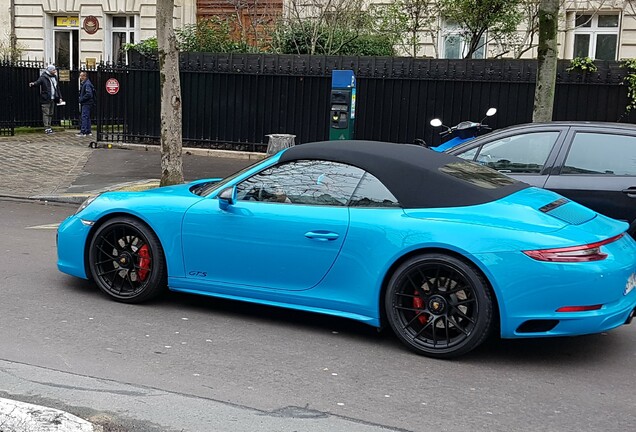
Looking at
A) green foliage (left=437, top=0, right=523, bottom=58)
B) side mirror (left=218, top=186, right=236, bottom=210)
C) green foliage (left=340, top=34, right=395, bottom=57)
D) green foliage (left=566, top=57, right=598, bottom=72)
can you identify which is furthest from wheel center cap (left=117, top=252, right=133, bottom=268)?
green foliage (left=340, top=34, right=395, bottom=57)

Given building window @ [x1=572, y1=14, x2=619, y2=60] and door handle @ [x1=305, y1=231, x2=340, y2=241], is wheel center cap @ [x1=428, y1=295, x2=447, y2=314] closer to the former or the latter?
door handle @ [x1=305, y1=231, x2=340, y2=241]

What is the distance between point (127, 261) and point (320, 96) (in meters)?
10.9

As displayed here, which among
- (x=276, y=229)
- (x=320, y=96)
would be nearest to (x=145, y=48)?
(x=320, y=96)

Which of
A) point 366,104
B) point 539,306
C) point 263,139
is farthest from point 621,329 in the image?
point 263,139

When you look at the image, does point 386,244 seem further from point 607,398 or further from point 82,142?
point 82,142

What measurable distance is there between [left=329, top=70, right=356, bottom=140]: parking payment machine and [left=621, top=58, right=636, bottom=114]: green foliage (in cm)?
520

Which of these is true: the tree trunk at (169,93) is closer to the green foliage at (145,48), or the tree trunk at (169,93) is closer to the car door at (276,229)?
the car door at (276,229)

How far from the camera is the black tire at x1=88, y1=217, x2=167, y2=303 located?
21.0 feet

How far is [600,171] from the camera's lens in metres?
7.52

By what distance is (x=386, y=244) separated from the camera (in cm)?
549

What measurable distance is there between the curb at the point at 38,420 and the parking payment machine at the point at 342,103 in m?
10.6

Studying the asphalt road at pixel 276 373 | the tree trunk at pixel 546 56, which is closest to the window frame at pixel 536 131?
the asphalt road at pixel 276 373

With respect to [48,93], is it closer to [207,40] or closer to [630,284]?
[207,40]

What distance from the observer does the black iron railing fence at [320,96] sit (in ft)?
50.2
